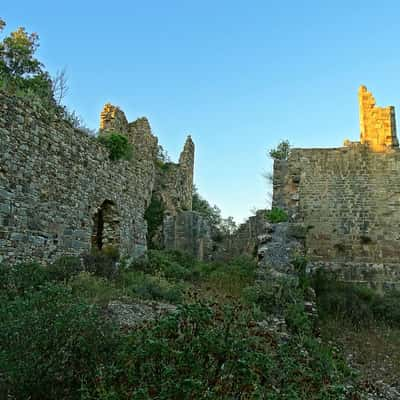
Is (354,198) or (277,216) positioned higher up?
(354,198)

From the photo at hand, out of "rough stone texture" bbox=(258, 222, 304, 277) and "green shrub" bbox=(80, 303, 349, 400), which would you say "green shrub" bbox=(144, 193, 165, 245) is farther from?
"green shrub" bbox=(80, 303, 349, 400)

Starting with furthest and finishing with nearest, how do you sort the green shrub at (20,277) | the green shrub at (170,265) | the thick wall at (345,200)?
the thick wall at (345,200) < the green shrub at (170,265) < the green shrub at (20,277)

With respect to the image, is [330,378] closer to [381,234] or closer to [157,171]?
[381,234]

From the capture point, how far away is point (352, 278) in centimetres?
1385

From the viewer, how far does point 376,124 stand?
49.3ft

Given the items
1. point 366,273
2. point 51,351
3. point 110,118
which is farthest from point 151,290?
point 366,273

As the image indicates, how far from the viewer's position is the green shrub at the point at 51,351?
3273 mm

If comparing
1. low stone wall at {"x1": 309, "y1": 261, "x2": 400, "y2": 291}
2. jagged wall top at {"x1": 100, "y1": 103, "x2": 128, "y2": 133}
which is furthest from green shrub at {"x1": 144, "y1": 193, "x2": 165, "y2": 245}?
low stone wall at {"x1": 309, "y1": 261, "x2": 400, "y2": 291}

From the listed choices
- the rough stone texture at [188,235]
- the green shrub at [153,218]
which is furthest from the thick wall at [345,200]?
the green shrub at [153,218]

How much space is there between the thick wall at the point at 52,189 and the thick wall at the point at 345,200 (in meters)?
5.88

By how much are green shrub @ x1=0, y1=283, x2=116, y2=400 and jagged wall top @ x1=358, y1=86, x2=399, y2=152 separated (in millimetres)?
13782

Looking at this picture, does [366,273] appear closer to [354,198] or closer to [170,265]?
[354,198]

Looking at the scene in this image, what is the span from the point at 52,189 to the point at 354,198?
10.5 meters

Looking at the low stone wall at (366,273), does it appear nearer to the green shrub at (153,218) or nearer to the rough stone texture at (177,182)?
the green shrub at (153,218)
